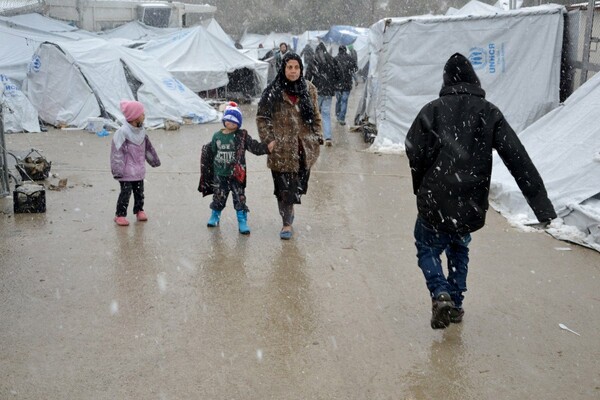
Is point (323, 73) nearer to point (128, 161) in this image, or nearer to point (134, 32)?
point (128, 161)

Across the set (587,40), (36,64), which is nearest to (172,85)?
(36,64)

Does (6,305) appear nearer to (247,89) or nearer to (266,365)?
(266,365)

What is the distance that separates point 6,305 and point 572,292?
4212 mm

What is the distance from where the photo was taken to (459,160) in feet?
12.9

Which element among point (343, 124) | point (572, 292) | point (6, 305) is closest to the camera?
point (6, 305)

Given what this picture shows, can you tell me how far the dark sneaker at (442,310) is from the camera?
3930 mm

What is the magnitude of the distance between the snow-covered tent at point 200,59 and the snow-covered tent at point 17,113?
19.8 ft

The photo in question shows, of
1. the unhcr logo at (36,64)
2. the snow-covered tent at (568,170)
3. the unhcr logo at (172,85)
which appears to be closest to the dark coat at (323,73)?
the unhcr logo at (172,85)

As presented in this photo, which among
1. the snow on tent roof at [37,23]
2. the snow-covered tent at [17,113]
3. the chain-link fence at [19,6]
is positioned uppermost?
the chain-link fence at [19,6]

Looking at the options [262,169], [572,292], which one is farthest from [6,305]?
[262,169]

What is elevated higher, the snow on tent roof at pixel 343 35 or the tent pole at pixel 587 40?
the tent pole at pixel 587 40

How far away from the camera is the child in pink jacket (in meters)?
6.69

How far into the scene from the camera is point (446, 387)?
353cm

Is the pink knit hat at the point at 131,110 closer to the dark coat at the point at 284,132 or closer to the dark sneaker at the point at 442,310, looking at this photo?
the dark coat at the point at 284,132
